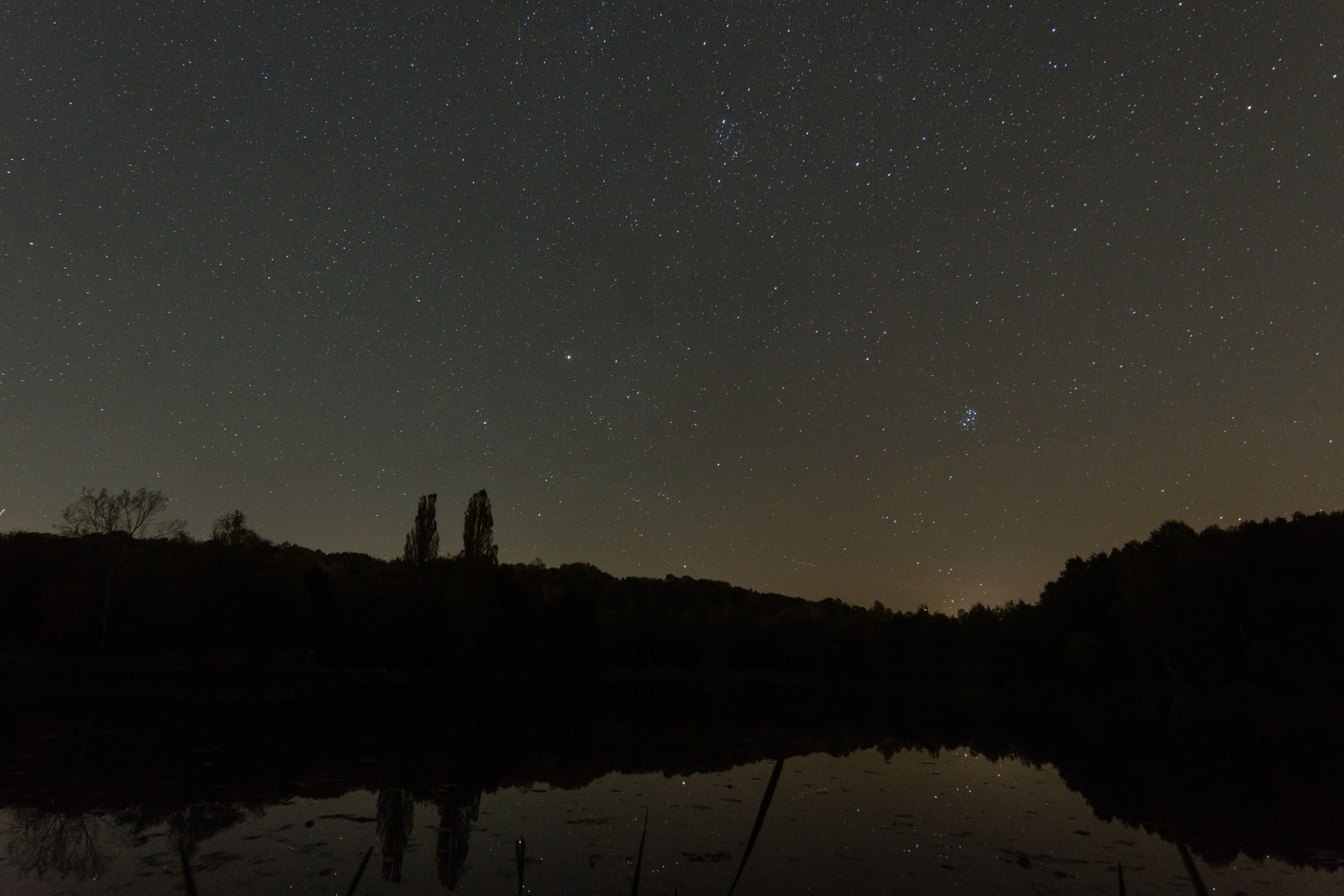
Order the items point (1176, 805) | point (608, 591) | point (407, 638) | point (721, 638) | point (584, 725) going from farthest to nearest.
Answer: point (608, 591), point (721, 638), point (407, 638), point (584, 725), point (1176, 805)

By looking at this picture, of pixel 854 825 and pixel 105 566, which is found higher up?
pixel 105 566

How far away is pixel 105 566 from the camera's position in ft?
150

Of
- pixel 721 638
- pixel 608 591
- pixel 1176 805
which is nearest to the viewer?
pixel 1176 805

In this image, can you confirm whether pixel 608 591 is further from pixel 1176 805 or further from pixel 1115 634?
pixel 1176 805

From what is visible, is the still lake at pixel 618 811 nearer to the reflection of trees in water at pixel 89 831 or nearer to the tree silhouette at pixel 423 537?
the reflection of trees in water at pixel 89 831

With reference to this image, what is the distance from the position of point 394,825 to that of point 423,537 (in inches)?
2699

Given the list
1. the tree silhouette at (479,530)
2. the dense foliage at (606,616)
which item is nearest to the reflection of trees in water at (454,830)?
the dense foliage at (606,616)

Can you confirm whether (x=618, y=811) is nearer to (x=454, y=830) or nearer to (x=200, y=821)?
(x=454, y=830)

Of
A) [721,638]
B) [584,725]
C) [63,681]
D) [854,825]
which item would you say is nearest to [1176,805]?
[854,825]

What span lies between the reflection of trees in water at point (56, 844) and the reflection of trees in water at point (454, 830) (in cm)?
401

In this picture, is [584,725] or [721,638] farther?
[721,638]

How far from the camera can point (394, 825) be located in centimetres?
1221

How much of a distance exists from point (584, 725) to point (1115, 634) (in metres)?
61.1

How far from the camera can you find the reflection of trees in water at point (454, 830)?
398 inches
